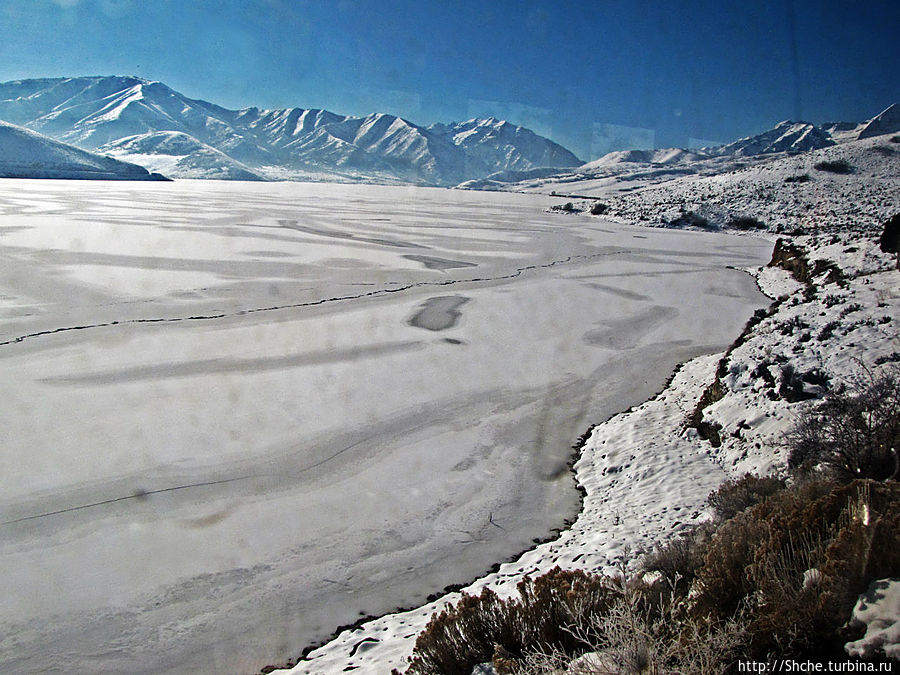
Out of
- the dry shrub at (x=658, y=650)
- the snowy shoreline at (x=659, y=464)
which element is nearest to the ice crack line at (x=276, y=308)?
the snowy shoreline at (x=659, y=464)

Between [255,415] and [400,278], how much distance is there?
9.68 m

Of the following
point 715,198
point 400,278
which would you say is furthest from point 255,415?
point 715,198

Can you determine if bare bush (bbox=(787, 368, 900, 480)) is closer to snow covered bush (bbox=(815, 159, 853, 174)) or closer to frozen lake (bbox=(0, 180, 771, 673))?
frozen lake (bbox=(0, 180, 771, 673))

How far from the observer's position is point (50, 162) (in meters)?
116

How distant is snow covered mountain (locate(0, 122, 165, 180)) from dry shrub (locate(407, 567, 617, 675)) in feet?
395

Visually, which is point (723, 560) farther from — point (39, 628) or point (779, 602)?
point (39, 628)

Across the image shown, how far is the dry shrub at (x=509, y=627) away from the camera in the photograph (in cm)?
302

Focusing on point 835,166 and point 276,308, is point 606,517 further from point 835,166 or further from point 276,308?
point 835,166

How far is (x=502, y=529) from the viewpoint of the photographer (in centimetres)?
572

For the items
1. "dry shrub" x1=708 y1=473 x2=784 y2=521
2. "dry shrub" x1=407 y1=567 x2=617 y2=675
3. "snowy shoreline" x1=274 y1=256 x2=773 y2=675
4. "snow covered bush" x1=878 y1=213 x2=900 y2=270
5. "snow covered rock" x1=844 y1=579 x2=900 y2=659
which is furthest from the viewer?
"snow covered bush" x1=878 y1=213 x2=900 y2=270

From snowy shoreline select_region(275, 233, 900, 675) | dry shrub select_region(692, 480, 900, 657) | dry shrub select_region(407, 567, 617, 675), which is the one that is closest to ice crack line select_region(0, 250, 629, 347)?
snowy shoreline select_region(275, 233, 900, 675)

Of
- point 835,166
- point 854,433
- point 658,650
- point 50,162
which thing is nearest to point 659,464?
point 854,433

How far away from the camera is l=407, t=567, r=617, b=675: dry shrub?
3.02 m

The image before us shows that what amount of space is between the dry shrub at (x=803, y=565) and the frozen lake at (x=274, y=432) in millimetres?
2735
